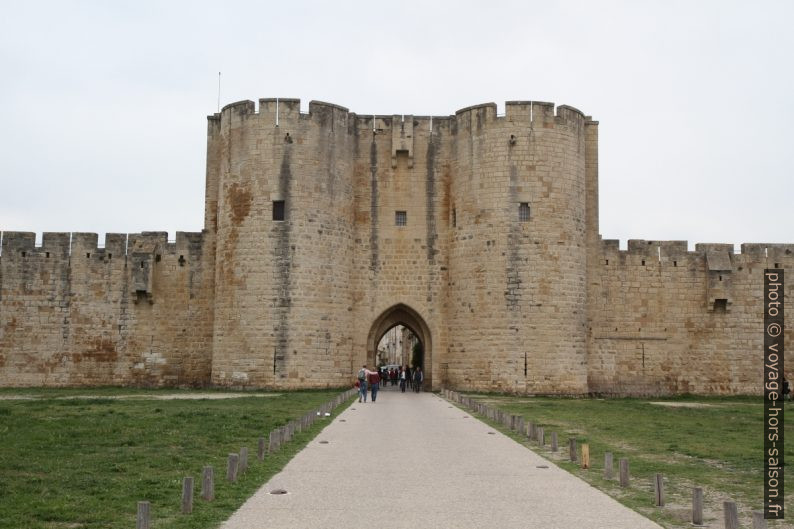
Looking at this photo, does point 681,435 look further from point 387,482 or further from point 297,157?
point 297,157

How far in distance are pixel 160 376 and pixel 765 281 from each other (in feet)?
70.1

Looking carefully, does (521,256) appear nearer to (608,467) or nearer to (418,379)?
(418,379)

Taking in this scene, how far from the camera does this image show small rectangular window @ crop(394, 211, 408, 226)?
97.8ft

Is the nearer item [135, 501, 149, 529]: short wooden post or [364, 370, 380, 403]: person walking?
[135, 501, 149, 529]: short wooden post

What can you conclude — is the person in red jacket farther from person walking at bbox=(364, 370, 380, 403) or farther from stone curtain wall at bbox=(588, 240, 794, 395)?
stone curtain wall at bbox=(588, 240, 794, 395)

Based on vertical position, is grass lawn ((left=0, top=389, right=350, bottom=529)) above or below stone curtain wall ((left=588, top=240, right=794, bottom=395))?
below

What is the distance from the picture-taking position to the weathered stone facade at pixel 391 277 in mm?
27594

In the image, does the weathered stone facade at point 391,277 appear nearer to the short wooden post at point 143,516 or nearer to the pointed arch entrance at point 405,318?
the pointed arch entrance at point 405,318

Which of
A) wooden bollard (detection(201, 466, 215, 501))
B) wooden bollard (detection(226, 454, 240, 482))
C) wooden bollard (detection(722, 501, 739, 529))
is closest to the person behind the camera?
wooden bollard (detection(722, 501, 739, 529))

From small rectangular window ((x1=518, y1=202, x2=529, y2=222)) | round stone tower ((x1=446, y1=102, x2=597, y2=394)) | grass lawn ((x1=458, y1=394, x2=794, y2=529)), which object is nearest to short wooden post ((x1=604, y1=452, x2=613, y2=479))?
grass lawn ((x1=458, y1=394, x2=794, y2=529))

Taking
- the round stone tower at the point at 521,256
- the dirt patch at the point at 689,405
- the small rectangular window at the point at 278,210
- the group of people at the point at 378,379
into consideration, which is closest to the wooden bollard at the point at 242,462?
the group of people at the point at 378,379

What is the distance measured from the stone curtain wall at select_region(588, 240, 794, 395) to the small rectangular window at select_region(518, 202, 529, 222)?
159 inches

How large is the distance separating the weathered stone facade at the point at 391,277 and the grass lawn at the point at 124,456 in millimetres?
7021

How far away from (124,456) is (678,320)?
23.0 meters
